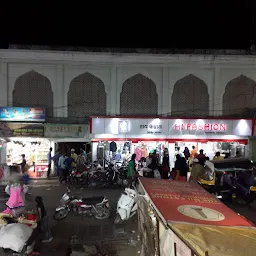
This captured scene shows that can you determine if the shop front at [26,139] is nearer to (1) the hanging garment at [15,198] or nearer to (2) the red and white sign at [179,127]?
(2) the red and white sign at [179,127]

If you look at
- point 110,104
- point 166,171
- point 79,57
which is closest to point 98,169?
point 166,171

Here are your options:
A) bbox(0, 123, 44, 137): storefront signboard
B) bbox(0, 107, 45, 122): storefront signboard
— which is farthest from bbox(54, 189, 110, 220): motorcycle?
bbox(0, 107, 45, 122): storefront signboard

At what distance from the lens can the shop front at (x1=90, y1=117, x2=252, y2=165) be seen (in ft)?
46.8

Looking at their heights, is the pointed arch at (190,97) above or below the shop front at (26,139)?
above

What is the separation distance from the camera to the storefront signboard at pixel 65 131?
563 inches

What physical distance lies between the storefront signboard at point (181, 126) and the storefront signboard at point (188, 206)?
941cm

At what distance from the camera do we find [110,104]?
1488cm

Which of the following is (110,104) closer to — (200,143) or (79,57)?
(79,57)

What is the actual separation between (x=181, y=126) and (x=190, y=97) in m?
1.93

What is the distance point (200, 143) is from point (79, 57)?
8.23 m

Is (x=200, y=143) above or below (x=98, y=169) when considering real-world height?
above

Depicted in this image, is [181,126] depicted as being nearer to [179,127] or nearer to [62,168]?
[179,127]

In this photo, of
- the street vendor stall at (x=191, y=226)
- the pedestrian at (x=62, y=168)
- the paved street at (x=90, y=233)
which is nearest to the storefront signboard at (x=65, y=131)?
the pedestrian at (x=62, y=168)

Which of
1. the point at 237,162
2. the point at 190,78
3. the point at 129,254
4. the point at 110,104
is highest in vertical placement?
the point at 190,78
